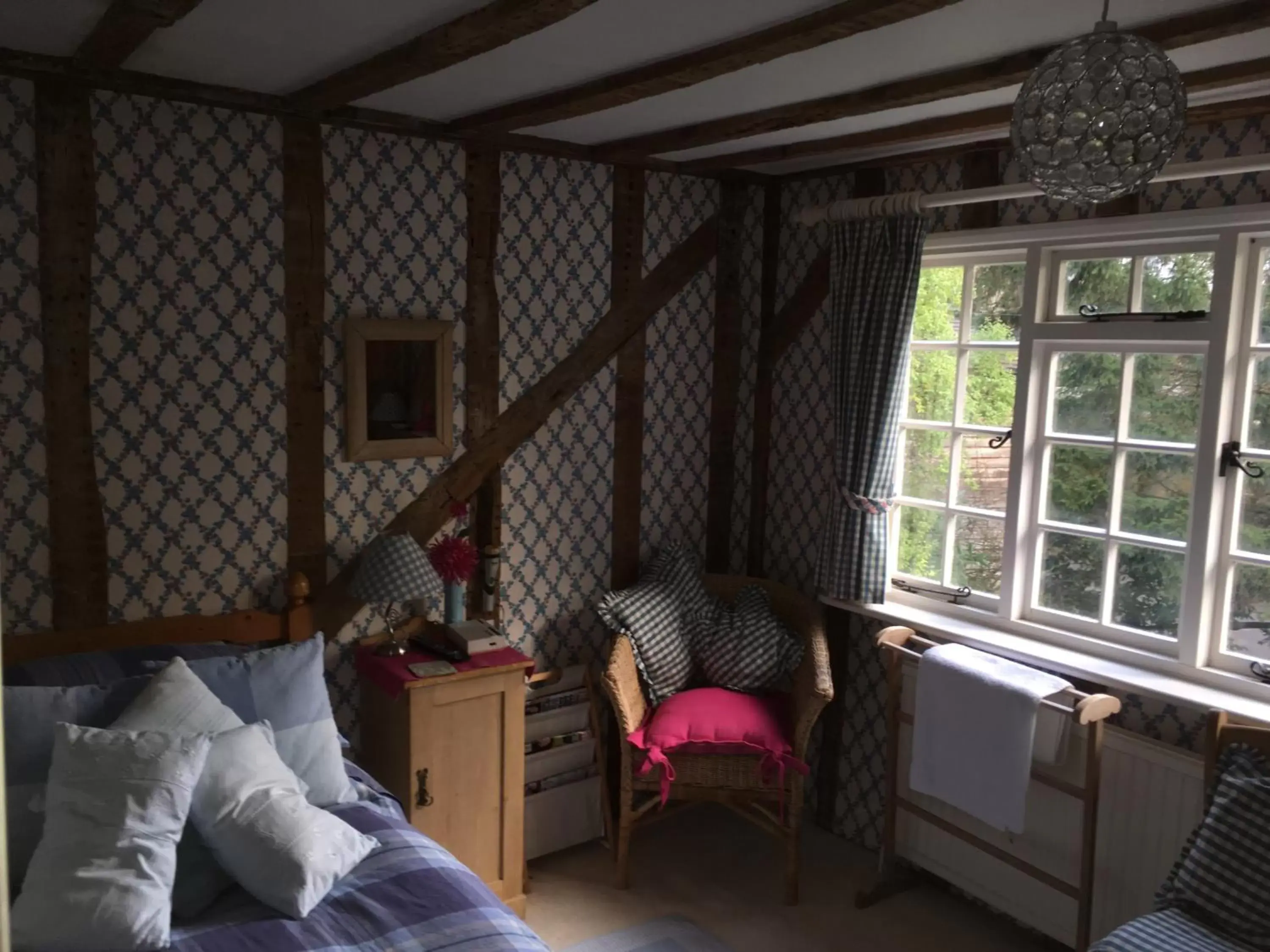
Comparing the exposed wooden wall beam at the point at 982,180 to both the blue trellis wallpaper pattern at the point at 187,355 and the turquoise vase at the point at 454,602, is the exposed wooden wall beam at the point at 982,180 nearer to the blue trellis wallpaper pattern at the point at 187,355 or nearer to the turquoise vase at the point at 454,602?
the turquoise vase at the point at 454,602

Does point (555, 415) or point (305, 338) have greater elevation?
point (305, 338)

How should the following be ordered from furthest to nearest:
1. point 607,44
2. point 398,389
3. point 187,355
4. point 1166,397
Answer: point 398,389 → point 1166,397 → point 187,355 → point 607,44

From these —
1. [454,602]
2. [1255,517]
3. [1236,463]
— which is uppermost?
[1236,463]

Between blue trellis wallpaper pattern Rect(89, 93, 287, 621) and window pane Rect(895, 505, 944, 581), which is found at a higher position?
blue trellis wallpaper pattern Rect(89, 93, 287, 621)

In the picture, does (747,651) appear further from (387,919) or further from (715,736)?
(387,919)

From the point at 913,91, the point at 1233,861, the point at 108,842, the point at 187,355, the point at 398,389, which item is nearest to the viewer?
the point at 108,842

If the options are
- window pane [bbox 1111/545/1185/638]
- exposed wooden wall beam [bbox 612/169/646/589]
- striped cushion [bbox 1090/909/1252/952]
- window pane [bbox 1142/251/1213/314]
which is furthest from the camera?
exposed wooden wall beam [bbox 612/169/646/589]

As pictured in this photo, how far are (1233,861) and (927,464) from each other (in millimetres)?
1600

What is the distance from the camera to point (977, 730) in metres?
2.99

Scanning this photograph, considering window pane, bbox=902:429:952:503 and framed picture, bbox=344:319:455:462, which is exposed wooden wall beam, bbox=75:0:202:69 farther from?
window pane, bbox=902:429:952:503

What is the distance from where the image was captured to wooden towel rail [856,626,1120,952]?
279 centimetres

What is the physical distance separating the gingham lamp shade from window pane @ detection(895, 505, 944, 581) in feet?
5.49

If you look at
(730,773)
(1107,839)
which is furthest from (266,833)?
(1107,839)

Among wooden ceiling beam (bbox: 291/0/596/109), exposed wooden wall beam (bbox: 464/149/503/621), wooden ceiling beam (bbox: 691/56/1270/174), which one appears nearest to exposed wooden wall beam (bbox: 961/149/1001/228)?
wooden ceiling beam (bbox: 691/56/1270/174)
